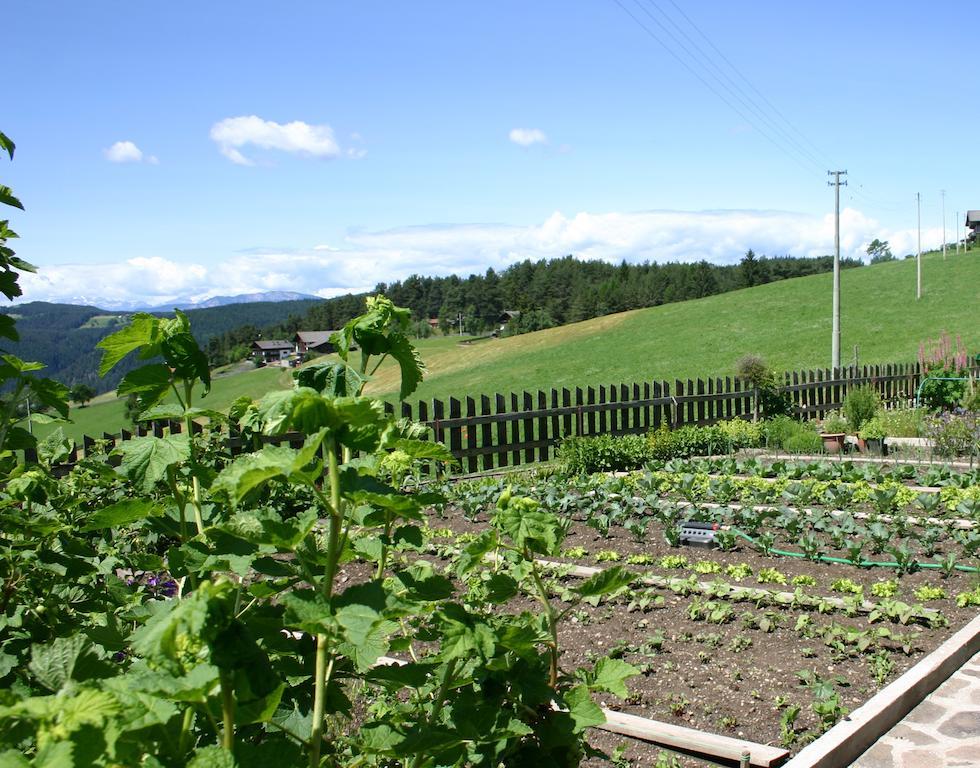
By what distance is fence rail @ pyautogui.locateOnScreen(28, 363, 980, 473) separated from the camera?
10.6m

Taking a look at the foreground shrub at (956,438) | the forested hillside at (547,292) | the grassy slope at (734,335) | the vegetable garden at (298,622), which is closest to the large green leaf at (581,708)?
the vegetable garden at (298,622)

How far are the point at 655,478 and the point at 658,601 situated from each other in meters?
3.24

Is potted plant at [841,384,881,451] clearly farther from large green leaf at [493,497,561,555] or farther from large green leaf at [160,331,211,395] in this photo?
large green leaf at [160,331,211,395]

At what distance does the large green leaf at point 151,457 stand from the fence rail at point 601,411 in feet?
21.0

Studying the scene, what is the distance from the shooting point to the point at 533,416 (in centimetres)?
1147

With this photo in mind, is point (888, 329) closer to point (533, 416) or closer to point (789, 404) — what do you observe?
point (789, 404)

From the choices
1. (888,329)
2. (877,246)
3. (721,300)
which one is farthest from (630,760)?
(877,246)

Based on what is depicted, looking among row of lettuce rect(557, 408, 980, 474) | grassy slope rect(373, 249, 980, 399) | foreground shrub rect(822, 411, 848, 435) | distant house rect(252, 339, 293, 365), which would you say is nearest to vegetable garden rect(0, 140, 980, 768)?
row of lettuce rect(557, 408, 980, 474)

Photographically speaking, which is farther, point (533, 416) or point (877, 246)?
point (877, 246)

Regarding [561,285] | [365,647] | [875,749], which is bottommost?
[875,749]

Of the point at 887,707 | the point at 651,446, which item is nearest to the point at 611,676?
the point at 887,707

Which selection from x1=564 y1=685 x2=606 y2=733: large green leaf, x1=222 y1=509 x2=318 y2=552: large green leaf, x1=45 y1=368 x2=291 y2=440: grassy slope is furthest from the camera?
x1=45 y1=368 x2=291 y2=440: grassy slope

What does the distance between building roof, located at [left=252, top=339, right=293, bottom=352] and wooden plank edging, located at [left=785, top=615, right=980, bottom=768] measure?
299 ft

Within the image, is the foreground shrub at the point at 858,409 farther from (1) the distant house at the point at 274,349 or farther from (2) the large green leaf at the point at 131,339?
(1) the distant house at the point at 274,349
